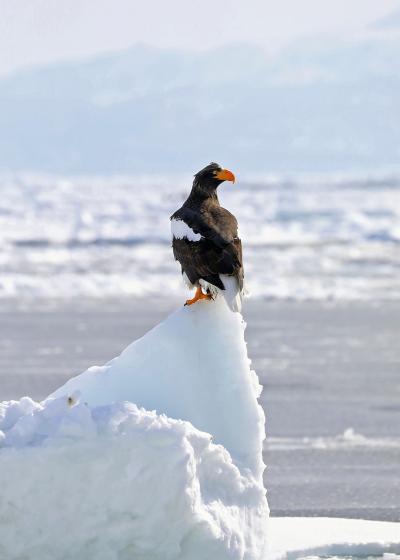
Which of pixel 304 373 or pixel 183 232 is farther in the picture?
pixel 304 373

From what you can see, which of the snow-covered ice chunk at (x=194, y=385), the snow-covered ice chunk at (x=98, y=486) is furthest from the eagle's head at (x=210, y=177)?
the snow-covered ice chunk at (x=98, y=486)

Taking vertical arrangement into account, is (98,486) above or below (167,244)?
below

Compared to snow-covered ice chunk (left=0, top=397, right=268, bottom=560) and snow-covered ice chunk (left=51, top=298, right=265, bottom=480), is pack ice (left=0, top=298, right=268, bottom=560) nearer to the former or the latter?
snow-covered ice chunk (left=0, top=397, right=268, bottom=560)

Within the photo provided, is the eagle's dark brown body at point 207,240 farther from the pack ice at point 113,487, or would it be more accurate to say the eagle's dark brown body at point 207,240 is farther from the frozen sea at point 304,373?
the frozen sea at point 304,373

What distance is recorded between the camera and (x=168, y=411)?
5.78 meters

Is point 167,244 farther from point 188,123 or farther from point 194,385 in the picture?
point 188,123

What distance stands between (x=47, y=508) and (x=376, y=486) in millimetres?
3297

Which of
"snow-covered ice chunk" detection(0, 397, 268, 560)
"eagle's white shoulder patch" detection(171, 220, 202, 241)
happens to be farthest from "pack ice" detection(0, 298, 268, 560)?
"eagle's white shoulder patch" detection(171, 220, 202, 241)

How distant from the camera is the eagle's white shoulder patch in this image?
6133 millimetres

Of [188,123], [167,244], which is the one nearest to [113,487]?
[167,244]

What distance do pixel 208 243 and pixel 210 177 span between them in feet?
1.32

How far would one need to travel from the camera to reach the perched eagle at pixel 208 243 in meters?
6.05

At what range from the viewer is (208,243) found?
607cm

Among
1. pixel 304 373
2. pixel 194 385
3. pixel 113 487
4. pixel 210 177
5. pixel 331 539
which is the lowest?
pixel 331 539
